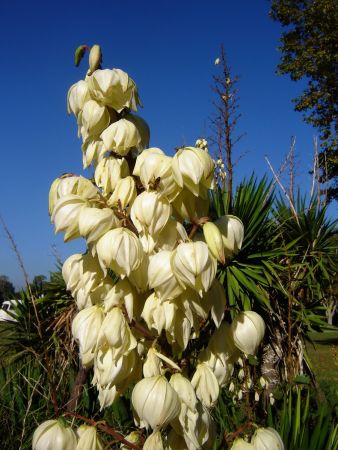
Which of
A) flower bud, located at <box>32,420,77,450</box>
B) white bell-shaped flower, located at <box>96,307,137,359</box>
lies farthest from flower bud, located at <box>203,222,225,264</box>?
flower bud, located at <box>32,420,77,450</box>

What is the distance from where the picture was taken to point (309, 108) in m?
9.52

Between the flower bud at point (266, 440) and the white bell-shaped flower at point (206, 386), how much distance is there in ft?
0.34

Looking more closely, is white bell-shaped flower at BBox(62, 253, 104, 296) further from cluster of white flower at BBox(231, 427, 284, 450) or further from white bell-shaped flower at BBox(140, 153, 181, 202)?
cluster of white flower at BBox(231, 427, 284, 450)

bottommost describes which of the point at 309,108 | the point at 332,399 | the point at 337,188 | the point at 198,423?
the point at 332,399

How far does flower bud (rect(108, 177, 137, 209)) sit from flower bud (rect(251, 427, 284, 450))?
20.0 inches

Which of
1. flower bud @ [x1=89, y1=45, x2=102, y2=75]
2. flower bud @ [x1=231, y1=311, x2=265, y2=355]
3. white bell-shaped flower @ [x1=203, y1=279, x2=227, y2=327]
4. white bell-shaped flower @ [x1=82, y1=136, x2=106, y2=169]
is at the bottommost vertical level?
flower bud @ [x1=231, y1=311, x2=265, y2=355]

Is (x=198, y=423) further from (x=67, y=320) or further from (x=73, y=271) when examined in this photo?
(x=67, y=320)

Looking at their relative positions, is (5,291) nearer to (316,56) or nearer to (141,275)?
(141,275)

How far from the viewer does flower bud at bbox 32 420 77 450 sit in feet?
2.74

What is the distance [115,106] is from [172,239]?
322mm

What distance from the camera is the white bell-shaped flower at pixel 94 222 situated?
2.71 ft

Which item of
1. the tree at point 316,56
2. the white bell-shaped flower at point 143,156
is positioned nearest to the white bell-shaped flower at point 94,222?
the white bell-shaped flower at point 143,156

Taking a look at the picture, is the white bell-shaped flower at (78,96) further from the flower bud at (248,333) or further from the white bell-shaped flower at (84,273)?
the flower bud at (248,333)

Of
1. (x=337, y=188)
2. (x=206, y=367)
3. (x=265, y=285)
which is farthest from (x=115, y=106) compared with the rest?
(x=337, y=188)
